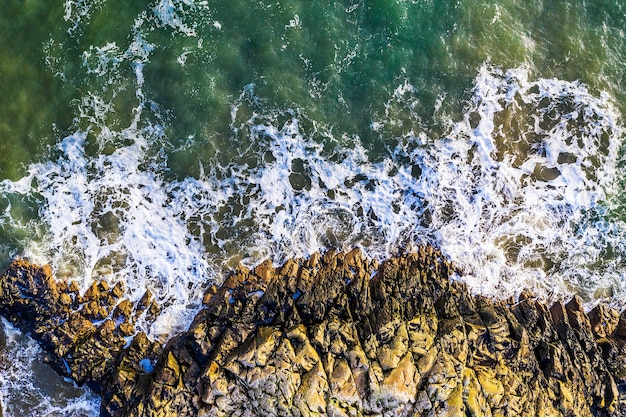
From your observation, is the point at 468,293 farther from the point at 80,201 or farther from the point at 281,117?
the point at 80,201

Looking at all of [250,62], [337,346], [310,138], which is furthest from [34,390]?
[250,62]

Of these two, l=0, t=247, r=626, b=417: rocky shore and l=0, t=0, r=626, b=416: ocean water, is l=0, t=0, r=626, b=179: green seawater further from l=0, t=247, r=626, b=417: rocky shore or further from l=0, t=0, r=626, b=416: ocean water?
l=0, t=247, r=626, b=417: rocky shore

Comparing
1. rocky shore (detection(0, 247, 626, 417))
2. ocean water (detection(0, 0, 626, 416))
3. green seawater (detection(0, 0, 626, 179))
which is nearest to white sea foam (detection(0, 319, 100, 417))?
rocky shore (detection(0, 247, 626, 417))

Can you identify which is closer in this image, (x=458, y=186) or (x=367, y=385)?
(x=367, y=385)

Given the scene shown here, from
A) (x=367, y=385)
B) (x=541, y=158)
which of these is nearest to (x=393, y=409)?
(x=367, y=385)

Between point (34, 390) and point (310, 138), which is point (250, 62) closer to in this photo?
point (310, 138)
